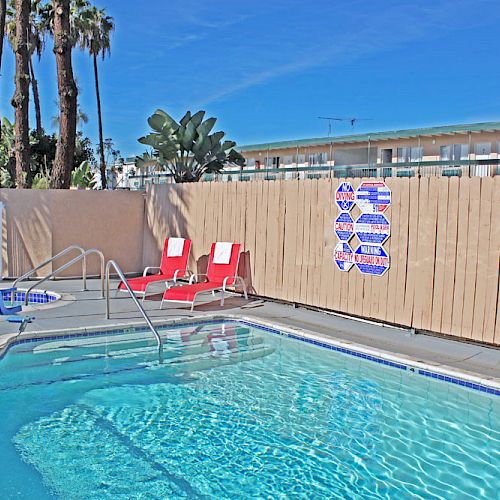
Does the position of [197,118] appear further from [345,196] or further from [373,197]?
[373,197]

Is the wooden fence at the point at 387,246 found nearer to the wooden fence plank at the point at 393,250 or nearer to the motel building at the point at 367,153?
the wooden fence plank at the point at 393,250

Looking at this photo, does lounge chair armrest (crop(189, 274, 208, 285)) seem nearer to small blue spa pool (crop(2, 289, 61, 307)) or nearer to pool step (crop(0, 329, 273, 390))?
small blue spa pool (crop(2, 289, 61, 307))

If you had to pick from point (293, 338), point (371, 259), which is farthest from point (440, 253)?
point (293, 338)

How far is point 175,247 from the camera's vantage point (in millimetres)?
11961

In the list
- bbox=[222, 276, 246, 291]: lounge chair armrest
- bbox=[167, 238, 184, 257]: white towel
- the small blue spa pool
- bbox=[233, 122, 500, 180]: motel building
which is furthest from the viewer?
bbox=[233, 122, 500, 180]: motel building

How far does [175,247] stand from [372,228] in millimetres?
4568

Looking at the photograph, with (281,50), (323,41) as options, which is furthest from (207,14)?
(323,41)

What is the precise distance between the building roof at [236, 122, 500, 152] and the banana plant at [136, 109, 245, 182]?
7277 mm

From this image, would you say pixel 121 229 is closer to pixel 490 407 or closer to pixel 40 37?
pixel 490 407

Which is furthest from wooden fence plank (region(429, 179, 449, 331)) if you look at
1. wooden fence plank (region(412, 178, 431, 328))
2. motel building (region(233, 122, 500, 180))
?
motel building (region(233, 122, 500, 180))

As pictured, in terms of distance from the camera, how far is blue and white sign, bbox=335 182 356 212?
920 centimetres

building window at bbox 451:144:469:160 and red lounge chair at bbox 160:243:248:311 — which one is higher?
building window at bbox 451:144:469:160

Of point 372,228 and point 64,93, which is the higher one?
point 64,93

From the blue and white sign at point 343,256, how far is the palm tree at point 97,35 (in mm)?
27875
